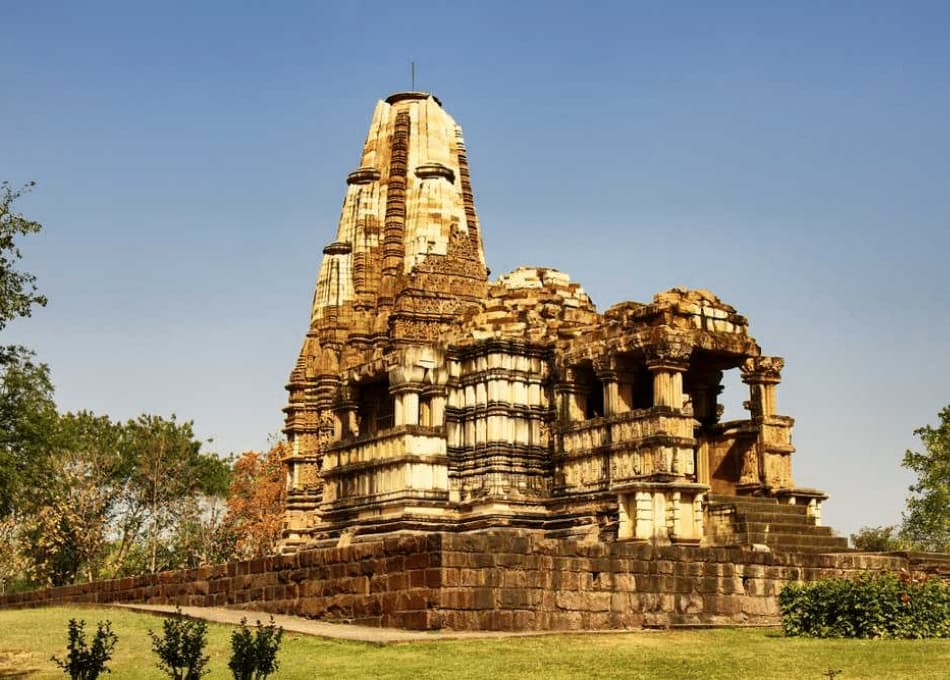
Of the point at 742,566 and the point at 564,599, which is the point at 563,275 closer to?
the point at 742,566

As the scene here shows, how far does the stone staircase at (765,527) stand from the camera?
91.0 feet

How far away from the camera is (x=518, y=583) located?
20.5 metres

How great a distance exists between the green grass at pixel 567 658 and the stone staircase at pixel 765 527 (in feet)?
24.0

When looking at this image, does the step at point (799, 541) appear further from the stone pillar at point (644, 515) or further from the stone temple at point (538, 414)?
the stone pillar at point (644, 515)

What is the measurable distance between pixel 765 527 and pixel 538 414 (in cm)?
709

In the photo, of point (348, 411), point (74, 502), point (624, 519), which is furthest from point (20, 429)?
point (74, 502)

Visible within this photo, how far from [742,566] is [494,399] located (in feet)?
33.3

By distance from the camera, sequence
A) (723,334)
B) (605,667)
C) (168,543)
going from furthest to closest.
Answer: (168,543), (723,334), (605,667)

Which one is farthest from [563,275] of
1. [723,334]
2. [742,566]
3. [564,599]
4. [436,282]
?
[564,599]

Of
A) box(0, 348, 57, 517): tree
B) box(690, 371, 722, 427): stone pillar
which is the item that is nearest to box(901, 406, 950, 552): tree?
box(690, 371, 722, 427): stone pillar

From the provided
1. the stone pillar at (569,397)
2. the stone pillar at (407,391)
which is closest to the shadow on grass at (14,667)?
the stone pillar at (407,391)

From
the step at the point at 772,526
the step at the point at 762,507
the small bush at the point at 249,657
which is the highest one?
the step at the point at 762,507

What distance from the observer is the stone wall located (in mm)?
20031

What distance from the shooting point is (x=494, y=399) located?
3250 cm
